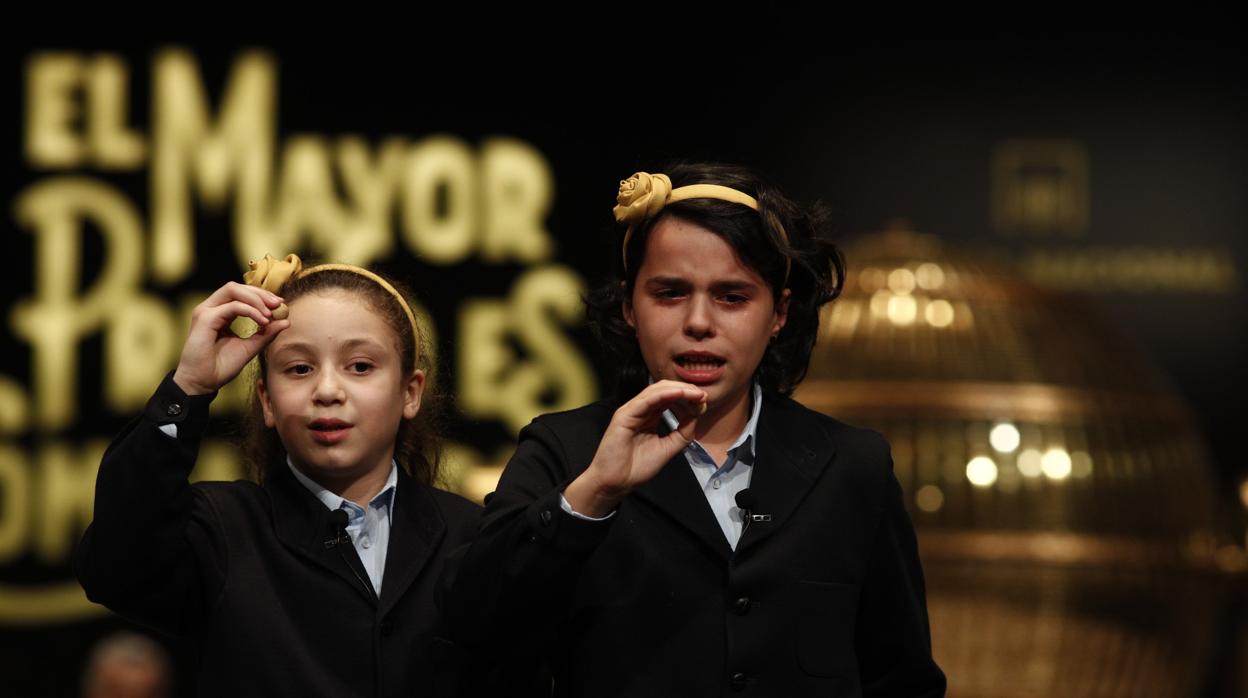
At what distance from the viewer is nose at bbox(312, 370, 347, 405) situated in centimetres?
159

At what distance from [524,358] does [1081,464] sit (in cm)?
198

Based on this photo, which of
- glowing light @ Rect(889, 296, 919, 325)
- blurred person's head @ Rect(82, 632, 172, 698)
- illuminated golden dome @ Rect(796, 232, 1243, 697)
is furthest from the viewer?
blurred person's head @ Rect(82, 632, 172, 698)

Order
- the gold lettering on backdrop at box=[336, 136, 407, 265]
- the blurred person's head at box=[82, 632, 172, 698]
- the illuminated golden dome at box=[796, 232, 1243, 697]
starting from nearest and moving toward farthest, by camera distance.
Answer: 1. the illuminated golden dome at box=[796, 232, 1243, 697]
2. the blurred person's head at box=[82, 632, 172, 698]
3. the gold lettering on backdrop at box=[336, 136, 407, 265]

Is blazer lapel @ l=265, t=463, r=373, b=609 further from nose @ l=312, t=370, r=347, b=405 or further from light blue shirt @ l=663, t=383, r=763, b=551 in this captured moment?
light blue shirt @ l=663, t=383, r=763, b=551

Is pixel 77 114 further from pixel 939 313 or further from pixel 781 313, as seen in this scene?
pixel 781 313

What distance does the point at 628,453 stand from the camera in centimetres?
143

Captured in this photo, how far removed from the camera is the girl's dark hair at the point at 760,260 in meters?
1.58

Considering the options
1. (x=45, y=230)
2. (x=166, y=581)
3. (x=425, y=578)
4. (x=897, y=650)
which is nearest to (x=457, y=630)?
(x=425, y=578)

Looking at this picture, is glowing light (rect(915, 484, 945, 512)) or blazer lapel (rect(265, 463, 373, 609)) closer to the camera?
blazer lapel (rect(265, 463, 373, 609))

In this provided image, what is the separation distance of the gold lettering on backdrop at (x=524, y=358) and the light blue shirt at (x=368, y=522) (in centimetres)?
251

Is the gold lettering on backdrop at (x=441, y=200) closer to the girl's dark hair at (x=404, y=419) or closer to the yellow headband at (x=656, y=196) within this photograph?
the girl's dark hair at (x=404, y=419)

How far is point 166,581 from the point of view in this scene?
5.02 ft

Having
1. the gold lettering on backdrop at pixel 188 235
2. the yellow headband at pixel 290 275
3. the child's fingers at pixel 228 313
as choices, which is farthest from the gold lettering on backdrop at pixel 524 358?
the child's fingers at pixel 228 313

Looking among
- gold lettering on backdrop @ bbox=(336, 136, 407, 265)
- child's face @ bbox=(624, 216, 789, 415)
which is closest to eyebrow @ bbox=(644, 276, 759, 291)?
child's face @ bbox=(624, 216, 789, 415)
